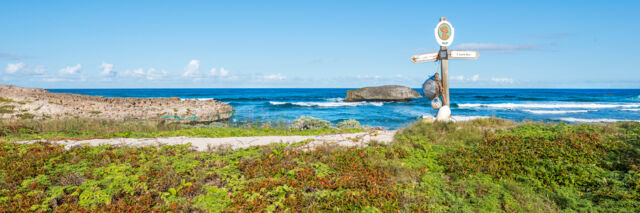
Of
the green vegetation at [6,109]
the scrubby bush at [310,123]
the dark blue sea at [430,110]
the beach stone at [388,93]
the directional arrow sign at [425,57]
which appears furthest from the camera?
the beach stone at [388,93]

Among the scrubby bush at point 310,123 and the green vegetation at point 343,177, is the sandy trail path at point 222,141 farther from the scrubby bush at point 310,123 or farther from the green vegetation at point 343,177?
the scrubby bush at point 310,123

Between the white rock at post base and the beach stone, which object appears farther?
the beach stone

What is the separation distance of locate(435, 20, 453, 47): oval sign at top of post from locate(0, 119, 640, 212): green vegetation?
3755 mm

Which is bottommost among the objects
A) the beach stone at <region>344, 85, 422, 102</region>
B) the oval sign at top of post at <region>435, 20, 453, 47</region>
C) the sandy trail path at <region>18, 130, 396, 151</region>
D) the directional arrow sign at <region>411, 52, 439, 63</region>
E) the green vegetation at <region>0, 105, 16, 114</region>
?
the sandy trail path at <region>18, 130, 396, 151</region>

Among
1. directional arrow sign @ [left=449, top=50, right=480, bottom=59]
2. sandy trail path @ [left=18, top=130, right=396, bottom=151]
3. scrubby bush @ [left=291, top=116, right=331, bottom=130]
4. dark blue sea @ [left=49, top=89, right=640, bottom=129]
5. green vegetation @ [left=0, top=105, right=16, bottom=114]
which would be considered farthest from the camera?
dark blue sea @ [left=49, top=89, right=640, bottom=129]

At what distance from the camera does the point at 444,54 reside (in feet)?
33.1

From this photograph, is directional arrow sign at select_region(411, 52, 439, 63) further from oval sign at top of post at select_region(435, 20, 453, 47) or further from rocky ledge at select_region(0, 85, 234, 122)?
rocky ledge at select_region(0, 85, 234, 122)

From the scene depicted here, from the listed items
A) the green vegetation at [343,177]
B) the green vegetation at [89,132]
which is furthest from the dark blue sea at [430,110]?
the green vegetation at [343,177]

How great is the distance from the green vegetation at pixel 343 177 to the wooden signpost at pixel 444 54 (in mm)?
3143

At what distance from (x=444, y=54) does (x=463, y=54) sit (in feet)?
1.99

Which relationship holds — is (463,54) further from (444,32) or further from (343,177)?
(343,177)

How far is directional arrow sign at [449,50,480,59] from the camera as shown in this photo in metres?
9.96

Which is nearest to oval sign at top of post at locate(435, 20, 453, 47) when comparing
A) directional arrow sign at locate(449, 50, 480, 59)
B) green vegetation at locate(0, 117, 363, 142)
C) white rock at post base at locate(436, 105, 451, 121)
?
directional arrow sign at locate(449, 50, 480, 59)

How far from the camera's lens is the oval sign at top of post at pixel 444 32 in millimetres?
9984
